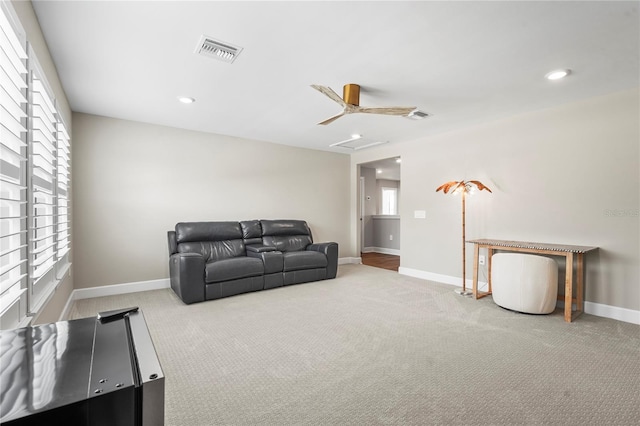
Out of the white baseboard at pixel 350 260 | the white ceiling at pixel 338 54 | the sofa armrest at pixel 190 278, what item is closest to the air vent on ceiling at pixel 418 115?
the white ceiling at pixel 338 54

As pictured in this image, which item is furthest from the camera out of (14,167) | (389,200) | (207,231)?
(389,200)

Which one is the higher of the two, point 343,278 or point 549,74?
point 549,74

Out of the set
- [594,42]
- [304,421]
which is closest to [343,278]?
[304,421]

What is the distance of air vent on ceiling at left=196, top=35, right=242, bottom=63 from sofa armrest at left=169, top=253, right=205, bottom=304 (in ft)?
7.58

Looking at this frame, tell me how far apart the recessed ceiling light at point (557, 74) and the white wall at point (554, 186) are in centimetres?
93

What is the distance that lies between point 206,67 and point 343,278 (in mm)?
3689

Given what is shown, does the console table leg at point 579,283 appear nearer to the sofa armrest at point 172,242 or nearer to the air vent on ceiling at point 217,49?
the air vent on ceiling at point 217,49

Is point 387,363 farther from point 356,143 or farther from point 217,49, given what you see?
point 356,143

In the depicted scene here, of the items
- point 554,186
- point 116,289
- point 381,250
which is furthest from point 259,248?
point 381,250

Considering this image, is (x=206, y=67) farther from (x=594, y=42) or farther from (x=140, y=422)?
(x=594, y=42)

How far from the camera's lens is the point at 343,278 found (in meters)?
5.23

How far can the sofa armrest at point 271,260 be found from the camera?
4449 millimetres

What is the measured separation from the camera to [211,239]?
15.4 ft

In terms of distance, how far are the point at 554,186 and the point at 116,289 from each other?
5730 mm
